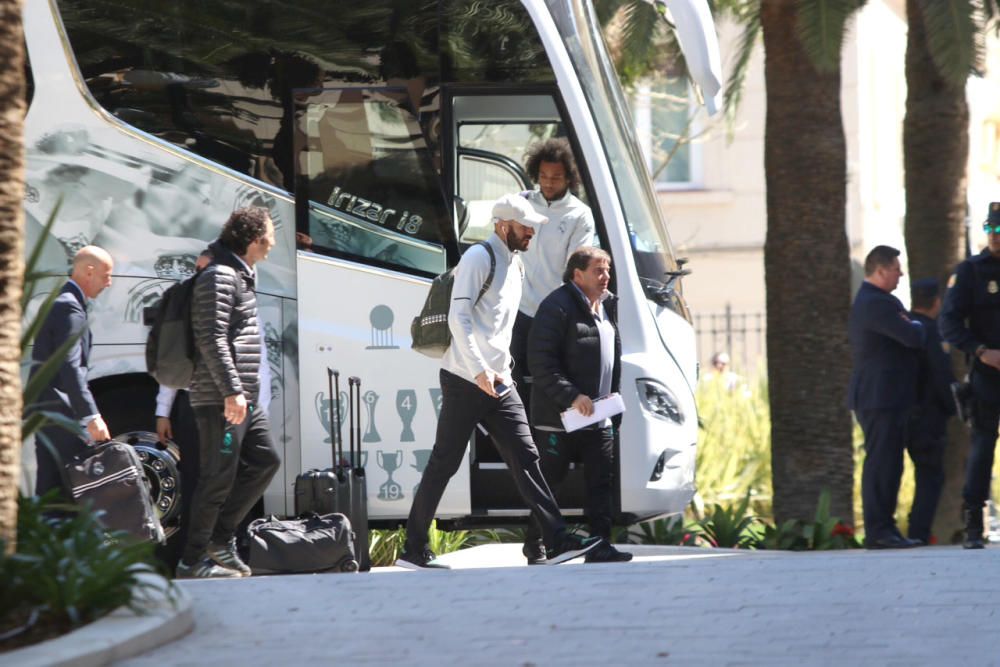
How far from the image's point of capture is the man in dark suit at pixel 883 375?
30.0 feet

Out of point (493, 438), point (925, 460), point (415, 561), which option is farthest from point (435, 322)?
point (925, 460)

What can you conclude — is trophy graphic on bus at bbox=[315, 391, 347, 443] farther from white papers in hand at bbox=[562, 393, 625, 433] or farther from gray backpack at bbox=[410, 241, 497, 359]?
white papers in hand at bbox=[562, 393, 625, 433]

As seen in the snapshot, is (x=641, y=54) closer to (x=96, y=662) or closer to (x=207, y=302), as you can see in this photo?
(x=207, y=302)

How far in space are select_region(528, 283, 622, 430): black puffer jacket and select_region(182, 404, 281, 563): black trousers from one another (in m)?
1.30

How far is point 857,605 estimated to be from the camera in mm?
5734

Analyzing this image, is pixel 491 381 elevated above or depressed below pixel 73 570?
above

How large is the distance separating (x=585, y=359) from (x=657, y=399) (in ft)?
2.58

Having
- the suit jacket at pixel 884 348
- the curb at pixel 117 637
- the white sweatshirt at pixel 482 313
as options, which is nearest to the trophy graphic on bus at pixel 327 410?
the white sweatshirt at pixel 482 313

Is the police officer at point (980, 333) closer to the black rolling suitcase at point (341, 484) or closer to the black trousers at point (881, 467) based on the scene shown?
the black trousers at point (881, 467)

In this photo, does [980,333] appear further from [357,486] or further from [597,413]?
[357,486]

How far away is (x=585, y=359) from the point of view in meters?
8.00

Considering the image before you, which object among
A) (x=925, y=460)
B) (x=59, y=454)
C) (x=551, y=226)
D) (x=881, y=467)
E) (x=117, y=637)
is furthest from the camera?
(x=925, y=460)

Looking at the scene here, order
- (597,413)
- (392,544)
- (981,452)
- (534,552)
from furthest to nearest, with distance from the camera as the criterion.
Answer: (392,544)
(981,452)
(534,552)
(597,413)

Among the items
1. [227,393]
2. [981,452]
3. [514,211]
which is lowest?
[981,452]
